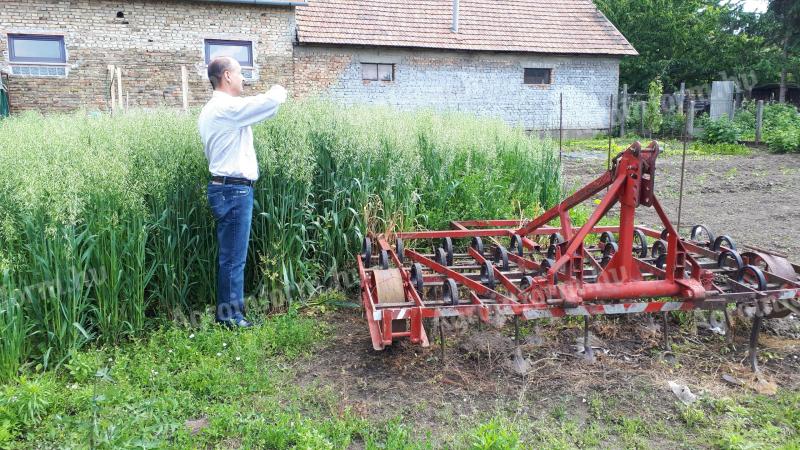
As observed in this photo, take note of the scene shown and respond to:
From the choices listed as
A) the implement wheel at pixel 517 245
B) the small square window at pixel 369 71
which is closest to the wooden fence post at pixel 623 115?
the small square window at pixel 369 71

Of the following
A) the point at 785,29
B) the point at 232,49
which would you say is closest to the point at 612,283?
the point at 232,49

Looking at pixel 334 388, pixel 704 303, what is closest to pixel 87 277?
pixel 334 388

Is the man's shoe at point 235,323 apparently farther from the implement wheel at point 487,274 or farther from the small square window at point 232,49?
the small square window at point 232,49

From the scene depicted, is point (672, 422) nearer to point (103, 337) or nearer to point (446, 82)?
point (103, 337)

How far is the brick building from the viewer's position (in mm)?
16641

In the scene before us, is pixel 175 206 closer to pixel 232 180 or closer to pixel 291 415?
pixel 232 180

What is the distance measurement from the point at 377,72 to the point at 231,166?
633 inches

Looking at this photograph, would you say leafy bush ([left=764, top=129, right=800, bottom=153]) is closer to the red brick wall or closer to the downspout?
the downspout

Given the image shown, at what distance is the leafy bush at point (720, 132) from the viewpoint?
62.6ft

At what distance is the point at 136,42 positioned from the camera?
56.1 feet

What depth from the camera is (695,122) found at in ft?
70.8

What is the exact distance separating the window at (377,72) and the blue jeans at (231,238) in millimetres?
15706

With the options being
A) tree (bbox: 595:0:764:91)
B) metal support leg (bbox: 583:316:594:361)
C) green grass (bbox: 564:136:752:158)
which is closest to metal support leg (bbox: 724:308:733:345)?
metal support leg (bbox: 583:316:594:361)

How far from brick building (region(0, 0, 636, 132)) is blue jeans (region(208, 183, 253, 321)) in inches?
390
